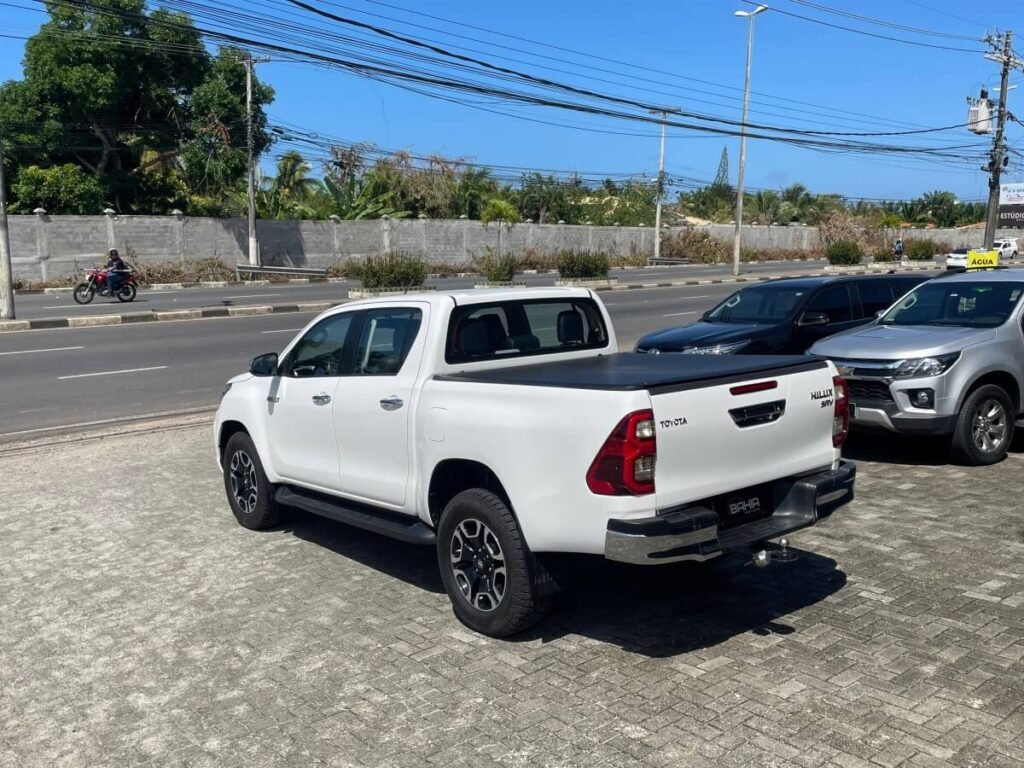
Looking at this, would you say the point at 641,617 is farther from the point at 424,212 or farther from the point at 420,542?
the point at 424,212

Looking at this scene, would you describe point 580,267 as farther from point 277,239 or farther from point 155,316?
point 155,316

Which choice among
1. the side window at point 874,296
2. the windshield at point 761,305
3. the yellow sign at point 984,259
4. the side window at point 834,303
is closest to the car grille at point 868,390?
the windshield at point 761,305

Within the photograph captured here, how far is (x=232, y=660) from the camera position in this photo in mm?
4703

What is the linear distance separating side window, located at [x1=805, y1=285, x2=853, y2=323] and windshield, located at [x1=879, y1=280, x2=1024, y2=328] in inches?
85.1

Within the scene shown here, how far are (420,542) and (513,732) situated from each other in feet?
5.07

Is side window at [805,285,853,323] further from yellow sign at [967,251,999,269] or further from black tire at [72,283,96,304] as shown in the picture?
black tire at [72,283,96,304]

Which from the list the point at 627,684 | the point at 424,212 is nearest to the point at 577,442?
the point at 627,684

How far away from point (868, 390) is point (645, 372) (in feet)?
13.7

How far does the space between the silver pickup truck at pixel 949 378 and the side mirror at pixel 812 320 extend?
2.11 metres

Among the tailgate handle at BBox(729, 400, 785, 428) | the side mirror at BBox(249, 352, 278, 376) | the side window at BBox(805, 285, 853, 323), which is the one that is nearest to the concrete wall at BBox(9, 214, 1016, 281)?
the side window at BBox(805, 285, 853, 323)

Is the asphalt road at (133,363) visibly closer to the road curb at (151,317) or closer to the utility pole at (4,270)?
the road curb at (151,317)

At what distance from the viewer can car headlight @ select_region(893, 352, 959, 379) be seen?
8.07 meters

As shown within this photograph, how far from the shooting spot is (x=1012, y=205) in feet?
147

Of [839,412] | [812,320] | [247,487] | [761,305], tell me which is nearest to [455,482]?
[839,412]
